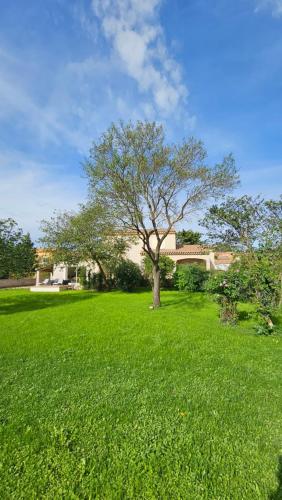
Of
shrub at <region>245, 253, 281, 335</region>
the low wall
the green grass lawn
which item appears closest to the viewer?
the green grass lawn

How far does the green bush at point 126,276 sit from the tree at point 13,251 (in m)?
10.4

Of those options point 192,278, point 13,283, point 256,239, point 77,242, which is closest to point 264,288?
point 256,239

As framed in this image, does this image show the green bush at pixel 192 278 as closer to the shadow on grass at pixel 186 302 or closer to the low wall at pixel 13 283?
the shadow on grass at pixel 186 302

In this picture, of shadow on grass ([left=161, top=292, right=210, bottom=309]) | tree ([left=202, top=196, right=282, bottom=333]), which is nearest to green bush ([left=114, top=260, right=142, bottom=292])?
shadow on grass ([left=161, top=292, right=210, bottom=309])

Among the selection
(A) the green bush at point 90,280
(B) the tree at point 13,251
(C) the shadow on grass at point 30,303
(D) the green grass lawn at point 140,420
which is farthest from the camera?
(A) the green bush at point 90,280

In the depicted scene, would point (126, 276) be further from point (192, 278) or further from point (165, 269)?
point (192, 278)

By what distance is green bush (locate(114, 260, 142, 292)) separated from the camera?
2273 cm

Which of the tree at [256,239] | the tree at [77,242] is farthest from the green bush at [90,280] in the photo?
the tree at [256,239]

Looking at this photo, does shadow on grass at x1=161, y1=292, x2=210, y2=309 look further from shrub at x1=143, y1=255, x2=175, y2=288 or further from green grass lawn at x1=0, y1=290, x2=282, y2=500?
green grass lawn at x1=0, y1=290, x2=282, y2=500

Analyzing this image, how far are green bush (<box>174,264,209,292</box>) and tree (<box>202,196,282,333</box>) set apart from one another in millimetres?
9545

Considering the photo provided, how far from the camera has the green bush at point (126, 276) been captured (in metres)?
22.7

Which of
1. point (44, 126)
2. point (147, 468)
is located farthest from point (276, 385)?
point (44, 126)

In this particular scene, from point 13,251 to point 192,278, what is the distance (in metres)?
13.7

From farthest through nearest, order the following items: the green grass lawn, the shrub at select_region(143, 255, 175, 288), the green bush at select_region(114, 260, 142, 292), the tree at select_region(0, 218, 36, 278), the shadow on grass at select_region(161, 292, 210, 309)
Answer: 1. the shrub at select_region(143, 255, 175, 288)
2. the green bush at select_region(114, 260, 142, 292)
3. the shadow on grass at select_region(161, 292, 210, 309)
4. the tree at select_region(0, 218, 36, 278)
5. the green grass lawn
